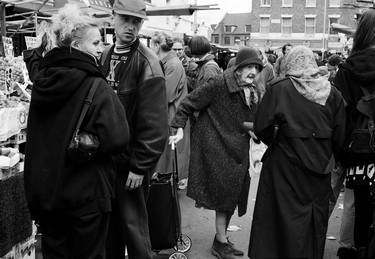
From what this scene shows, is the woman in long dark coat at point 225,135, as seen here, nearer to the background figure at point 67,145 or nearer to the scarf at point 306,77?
the scarf at point 306,77

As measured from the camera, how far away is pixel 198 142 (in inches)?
182

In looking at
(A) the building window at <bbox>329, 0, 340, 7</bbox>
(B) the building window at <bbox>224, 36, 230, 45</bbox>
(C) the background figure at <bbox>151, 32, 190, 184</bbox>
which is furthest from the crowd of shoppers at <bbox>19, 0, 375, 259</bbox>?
(B) the building window at <bbox>224, 36, 230, 45</bbox>

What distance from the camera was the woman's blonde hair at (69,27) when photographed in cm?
276

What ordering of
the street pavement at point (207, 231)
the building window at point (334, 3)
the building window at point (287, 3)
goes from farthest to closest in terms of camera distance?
the building window at point (287, 3) → the building window at point (334, 3) → the street pavement at point (207, 231)

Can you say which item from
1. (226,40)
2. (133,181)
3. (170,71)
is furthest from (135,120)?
(226,40)

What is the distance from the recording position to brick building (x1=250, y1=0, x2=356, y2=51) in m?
53.3

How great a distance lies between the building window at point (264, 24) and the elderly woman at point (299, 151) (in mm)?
53477

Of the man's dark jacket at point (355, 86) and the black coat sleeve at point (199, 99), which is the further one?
the black coat sleeve at point (199, 99)

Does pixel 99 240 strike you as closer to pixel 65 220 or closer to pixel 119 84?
pixel 65 220

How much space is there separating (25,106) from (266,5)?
53.6 meters

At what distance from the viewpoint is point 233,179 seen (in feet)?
14.6

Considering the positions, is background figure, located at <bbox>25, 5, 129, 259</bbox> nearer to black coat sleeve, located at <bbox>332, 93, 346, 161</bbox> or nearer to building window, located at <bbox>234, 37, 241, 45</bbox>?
black coat sleeve, located at <bbox>332, 93, 346, 161</bbox>

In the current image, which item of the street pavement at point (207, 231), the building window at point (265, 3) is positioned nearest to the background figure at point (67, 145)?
the street pavement at point (207, 231)

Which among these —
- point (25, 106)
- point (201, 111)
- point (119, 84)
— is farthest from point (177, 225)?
point (25, 106)
